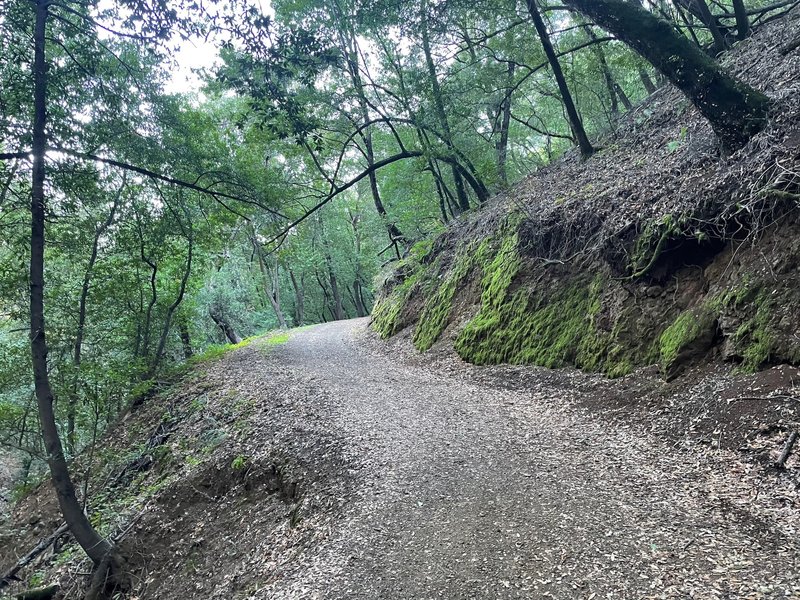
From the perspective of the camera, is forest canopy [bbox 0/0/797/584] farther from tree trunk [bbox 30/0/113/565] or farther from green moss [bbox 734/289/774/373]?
green moss [bbox 734/289/774/373]

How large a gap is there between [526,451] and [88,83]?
27.8 feet

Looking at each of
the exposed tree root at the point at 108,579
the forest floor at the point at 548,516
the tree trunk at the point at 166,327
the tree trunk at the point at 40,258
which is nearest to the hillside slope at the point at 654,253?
the forest floor at the point at 548,516

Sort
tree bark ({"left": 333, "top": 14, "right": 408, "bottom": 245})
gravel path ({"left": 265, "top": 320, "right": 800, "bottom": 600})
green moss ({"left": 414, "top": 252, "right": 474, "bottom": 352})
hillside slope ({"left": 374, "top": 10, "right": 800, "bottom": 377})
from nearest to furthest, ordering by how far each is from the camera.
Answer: gravel path ({"left": 265, "top": 320, "right": 800, "bottom": 600}), hillside slope ({"left": 374, "top": 10, "right": 800, "bottom": 377}), green moss ({"left": 414, "top": 252, "right": 474, "bottom": 352}), tree bark ({"left": 333, "top": 14, "right": 408, "bottom": 245})

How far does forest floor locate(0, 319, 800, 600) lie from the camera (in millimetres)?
3414

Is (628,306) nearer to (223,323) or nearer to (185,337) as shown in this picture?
(185,337)

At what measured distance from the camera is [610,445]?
5.19 metres

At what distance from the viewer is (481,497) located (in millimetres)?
4582

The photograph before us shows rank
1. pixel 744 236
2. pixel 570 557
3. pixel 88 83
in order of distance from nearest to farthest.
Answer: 1. pixel 570 557
2. pixel 744 236
3. pixel 88 83

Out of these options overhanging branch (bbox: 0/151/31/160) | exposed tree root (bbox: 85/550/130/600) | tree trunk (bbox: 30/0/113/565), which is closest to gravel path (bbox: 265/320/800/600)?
exposed tree root (bbox: 85/550/130/600)

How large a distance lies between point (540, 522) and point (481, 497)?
0.71 m

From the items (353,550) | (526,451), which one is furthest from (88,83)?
(526,451)

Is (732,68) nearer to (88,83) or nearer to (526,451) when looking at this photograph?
(526,451)

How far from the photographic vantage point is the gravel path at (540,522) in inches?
127

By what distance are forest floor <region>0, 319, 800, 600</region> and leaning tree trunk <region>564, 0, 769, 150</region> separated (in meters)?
3.79
